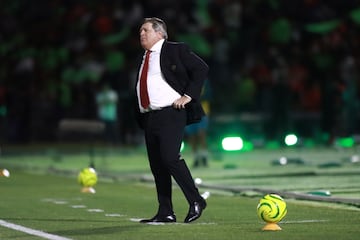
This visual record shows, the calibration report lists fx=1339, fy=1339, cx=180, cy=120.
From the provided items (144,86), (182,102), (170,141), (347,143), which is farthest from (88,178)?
(347,143)

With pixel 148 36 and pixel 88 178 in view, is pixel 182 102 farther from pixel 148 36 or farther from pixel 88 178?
pixel 88 178

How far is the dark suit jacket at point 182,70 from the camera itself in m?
13.2

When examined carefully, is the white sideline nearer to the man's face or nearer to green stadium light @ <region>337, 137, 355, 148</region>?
the man's face

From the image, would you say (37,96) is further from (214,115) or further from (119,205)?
(119,205)

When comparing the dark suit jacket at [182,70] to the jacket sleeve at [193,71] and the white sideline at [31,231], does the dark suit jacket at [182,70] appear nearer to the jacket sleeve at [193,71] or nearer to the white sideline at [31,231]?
the jacket sleeve at [193,71]

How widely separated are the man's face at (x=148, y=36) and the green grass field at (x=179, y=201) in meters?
1.80

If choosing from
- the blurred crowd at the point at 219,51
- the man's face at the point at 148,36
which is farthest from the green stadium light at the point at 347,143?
the man's face at the point at 148,36

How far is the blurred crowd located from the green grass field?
34.1 feet

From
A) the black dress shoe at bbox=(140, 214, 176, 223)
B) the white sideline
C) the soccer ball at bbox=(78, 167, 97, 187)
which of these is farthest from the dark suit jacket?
the soccer ball at bbox=(78, 167, 97, 187)

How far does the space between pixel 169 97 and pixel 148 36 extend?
649 millimetres

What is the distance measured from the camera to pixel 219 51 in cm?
4316

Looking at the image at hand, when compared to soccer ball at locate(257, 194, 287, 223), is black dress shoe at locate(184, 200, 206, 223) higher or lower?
higher

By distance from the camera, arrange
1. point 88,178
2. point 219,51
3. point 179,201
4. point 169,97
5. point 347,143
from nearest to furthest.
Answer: point 169,97, point 179,201, point 88,178, point 347,143, point 219,51

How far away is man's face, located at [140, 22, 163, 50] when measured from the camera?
13.3 metres
